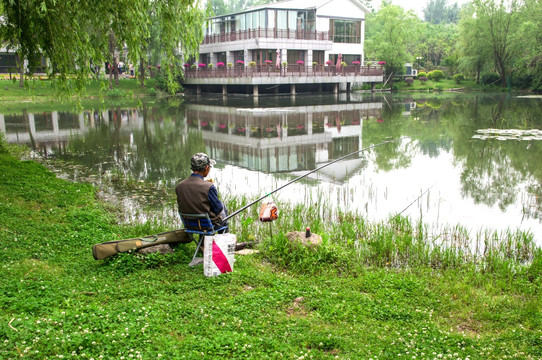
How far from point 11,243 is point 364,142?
14.3 metres

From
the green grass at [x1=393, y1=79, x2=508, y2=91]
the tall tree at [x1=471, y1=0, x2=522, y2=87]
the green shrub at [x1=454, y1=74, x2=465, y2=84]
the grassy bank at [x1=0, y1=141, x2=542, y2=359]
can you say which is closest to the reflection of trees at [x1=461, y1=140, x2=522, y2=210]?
the grassy bank at [x1=0, y1=141, x2=542, y2=359]

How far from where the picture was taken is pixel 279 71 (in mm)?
42250

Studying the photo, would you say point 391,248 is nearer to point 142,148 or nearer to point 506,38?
point 142,148

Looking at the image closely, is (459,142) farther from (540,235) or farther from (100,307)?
(100,307)

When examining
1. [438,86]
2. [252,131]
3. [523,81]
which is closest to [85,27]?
[252,131]

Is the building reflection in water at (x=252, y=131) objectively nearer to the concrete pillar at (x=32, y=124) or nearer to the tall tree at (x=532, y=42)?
the concrete pillar at (x=32, y=124)

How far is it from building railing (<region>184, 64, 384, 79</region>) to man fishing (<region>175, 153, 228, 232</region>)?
35709mm

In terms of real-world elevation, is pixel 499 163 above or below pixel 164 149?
below

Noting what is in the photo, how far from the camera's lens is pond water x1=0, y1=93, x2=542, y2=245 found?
10.5 m

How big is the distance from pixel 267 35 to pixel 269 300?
41309mm

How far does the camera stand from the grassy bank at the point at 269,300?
417 centimetres

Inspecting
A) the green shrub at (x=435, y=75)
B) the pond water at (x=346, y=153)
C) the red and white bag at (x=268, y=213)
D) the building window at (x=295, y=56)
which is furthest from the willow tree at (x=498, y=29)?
the red and white bag at (x=268, y=213)

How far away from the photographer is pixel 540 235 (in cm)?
848

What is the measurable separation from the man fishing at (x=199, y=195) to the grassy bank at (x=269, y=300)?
2.38 ft
